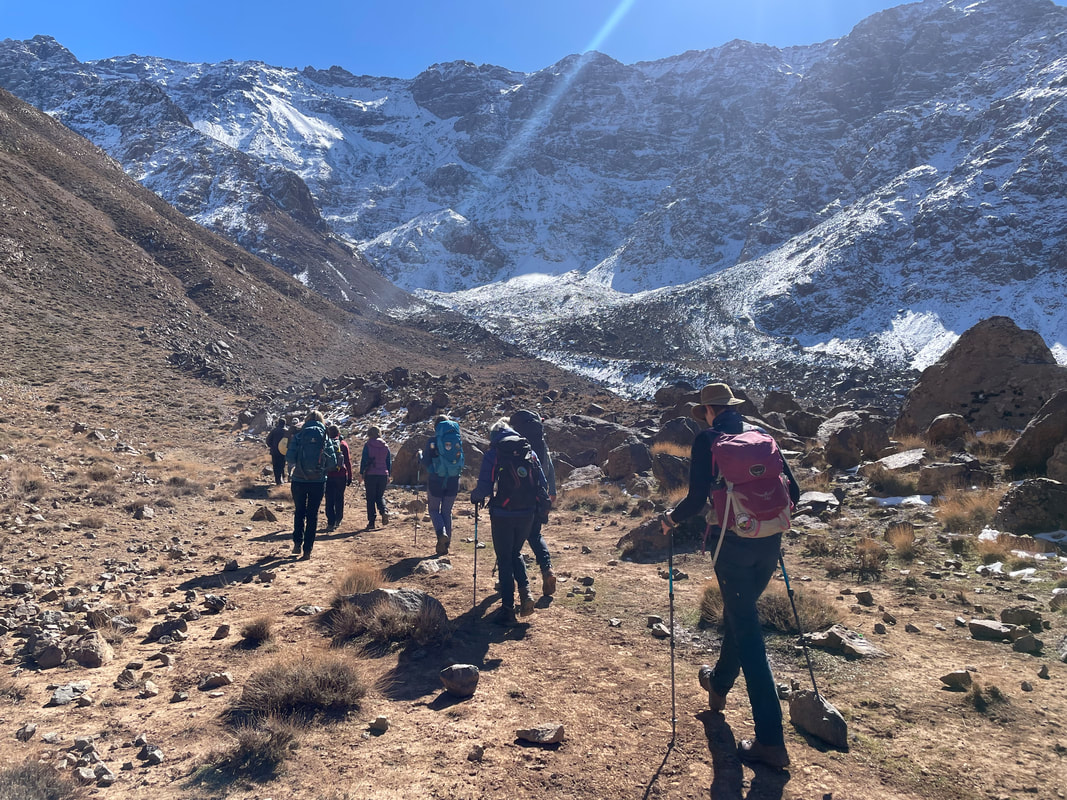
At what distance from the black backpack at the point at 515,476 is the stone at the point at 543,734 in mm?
2153

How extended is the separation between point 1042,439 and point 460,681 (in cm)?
901

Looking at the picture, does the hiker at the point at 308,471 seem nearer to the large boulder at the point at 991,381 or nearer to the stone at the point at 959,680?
the stone at the point at 959,680

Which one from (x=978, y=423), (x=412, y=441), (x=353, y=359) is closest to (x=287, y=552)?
(x=412, y=441)

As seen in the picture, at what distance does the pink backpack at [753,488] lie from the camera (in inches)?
128

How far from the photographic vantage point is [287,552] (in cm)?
816

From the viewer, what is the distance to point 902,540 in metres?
6.96

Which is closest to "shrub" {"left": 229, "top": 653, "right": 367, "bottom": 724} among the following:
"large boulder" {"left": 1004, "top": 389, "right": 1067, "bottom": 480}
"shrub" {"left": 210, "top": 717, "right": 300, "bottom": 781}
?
"shrub" {"left": 210, "top": 717, "right": 300, "bottom": 781}

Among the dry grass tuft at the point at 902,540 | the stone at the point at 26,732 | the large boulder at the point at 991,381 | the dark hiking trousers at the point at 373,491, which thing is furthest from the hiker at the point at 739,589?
the large boulder at the point at 991,381

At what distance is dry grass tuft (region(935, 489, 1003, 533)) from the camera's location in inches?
288

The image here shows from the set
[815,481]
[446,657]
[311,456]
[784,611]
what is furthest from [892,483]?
[311,456]

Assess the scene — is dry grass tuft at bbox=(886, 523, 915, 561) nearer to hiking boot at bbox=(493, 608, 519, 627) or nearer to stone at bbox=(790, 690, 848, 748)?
stone at bbox=(790, 690, 848, 748)

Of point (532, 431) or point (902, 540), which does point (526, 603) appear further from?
point (902, 540)

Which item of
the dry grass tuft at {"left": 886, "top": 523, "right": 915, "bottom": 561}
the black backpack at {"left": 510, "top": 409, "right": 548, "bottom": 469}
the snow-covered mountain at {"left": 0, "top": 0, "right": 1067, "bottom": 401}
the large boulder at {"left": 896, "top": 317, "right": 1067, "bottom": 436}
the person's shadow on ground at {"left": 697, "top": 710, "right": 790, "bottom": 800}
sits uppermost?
the snow-covered mountain at {"left": 0, "top": 0, "right": 1067, "bottom": 401}

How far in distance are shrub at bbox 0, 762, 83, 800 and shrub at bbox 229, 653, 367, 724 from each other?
0.87 meters
